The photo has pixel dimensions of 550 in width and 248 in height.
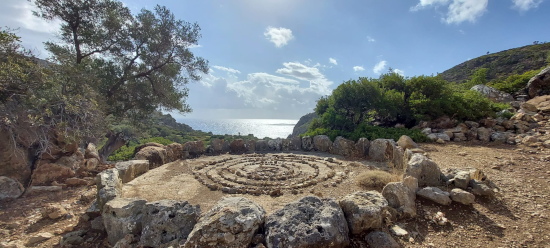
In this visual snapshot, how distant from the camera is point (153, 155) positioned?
11.7 meters

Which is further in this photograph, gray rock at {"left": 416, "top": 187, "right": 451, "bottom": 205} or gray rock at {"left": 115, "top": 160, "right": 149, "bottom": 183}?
gray rock at {"left": 115, "top": 160, "right": 149, "bottom": 183}

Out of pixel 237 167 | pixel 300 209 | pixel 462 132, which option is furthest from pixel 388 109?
pixel 300 209

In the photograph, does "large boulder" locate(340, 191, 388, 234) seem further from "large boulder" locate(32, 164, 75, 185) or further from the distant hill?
the distant hill

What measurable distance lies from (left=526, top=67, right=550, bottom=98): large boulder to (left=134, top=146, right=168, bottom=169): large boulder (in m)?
23.3

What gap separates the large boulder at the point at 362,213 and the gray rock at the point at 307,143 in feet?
33.4

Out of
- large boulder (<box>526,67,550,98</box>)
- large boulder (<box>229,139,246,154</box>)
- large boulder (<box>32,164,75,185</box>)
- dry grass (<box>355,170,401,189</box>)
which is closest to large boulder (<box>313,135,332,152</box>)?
large boulder (<box>229,139,246,154</box>)

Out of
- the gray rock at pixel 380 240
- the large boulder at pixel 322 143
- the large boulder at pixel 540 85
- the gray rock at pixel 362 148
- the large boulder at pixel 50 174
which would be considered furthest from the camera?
the large boulder at pixel 540 85

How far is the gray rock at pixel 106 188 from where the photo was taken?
19.5 ft

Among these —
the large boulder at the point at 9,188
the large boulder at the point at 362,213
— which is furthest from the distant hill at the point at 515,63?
the large boulder at the point at 9,188

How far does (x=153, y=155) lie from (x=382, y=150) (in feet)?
36.0

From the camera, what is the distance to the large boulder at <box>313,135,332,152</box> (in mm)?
14398

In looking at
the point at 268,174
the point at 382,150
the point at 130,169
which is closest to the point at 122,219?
the point at 130,169

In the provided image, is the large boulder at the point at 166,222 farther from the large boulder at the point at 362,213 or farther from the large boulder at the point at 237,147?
the large boulder at the point at 237,147

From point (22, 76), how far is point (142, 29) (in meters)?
8.45
